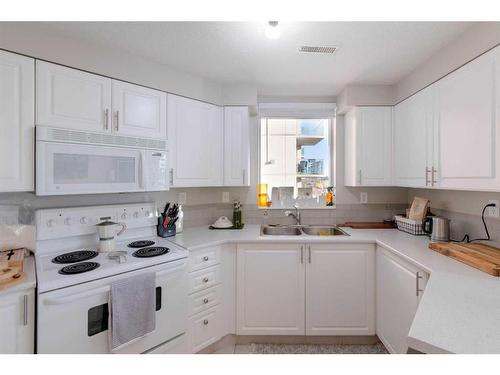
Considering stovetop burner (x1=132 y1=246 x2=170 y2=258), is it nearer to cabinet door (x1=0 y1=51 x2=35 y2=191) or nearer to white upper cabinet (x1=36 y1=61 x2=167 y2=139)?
cabinet door (x1=0 y1=51 x2=35 y2=191)

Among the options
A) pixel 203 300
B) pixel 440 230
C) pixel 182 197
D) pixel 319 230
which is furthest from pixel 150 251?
pixel 440 230

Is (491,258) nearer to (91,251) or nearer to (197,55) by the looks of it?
(197,55)

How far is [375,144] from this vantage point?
7.38 ft

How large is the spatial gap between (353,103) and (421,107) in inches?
22.2

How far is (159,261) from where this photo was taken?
4.85 feet

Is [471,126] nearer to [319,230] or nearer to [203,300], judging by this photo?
[319,230]

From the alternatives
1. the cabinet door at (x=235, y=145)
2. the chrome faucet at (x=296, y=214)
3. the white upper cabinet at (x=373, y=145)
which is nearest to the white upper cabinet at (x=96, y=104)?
the cabinet door at (x=235, y=145)

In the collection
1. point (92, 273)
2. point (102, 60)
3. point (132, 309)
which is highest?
point (102, 60)

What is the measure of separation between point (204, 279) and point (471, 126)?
2.00 metres

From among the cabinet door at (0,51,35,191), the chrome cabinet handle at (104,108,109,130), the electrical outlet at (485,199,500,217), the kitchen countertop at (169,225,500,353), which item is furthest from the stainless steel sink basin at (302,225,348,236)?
the cabinet door at (0,51,35,191)

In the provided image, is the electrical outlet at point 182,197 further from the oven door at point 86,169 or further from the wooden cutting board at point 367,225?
the wooden cutting board at point 367,225

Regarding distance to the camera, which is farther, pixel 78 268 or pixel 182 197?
pixel 182 197

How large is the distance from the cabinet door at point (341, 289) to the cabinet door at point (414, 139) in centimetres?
71
